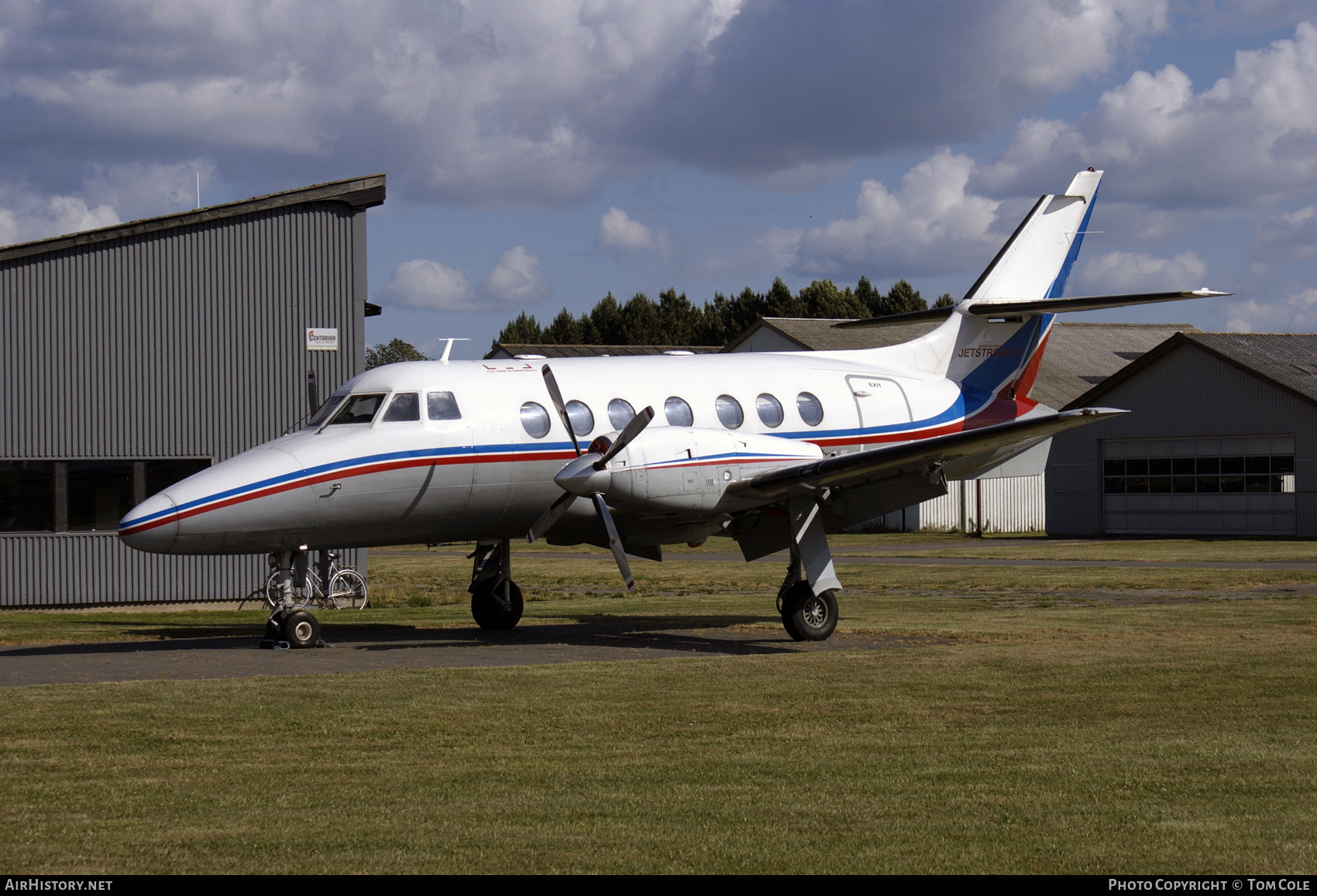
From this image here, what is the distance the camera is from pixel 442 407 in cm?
1816

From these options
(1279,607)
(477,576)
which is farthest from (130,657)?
(1279,607)

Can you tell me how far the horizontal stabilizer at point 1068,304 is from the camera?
19.2 m

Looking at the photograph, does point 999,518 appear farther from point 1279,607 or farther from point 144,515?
point 144,515

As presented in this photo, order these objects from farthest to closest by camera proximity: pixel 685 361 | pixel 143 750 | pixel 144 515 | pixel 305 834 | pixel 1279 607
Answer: pixel 1279 607
pixel 685 361
pixel 144 515
pixel 143 750
pixel 305 834

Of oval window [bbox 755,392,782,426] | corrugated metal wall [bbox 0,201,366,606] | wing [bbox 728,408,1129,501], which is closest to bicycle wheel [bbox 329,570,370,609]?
corrugated metal wall [bbox 0,201,366,606]

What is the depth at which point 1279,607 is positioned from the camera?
22.0 metres

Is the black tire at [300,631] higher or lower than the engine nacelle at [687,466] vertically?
lower

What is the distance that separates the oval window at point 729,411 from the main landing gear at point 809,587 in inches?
68.6

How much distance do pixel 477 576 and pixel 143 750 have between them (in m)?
10.9

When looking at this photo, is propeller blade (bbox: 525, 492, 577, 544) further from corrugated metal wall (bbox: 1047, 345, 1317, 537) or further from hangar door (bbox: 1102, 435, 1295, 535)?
hangar door (bbox: 1102, 435, 1295, 535)

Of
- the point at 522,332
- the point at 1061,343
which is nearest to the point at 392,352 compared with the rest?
the point at 522,332

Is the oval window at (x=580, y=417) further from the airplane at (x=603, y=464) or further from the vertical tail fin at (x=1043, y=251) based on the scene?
the vertical tail fin at (x=1043, y=251)

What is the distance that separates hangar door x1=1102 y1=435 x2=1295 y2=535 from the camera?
157 ft

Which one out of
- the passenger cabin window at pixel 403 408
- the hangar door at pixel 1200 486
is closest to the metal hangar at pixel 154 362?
the passenger cabin window at pixel 403 408
